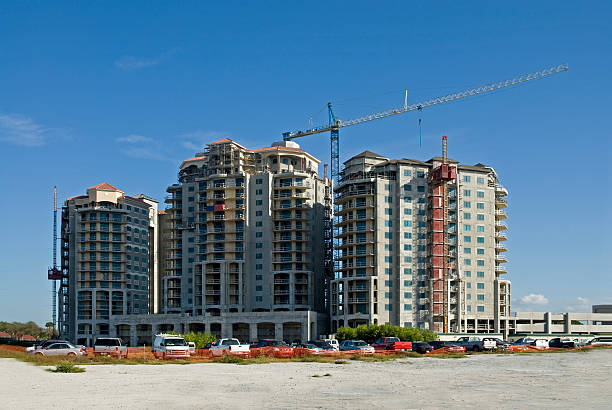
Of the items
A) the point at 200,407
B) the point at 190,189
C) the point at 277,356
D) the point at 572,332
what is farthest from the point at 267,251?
the point at 200,407

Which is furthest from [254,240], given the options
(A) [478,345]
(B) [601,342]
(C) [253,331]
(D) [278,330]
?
(A) [478,345]

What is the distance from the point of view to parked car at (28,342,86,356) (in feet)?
241

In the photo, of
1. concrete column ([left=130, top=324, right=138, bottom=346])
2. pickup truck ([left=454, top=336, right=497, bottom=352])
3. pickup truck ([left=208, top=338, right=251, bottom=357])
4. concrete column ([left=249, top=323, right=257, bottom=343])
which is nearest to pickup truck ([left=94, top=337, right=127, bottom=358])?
pickup truck ([left=208, top=338, right=251, bottom=357])

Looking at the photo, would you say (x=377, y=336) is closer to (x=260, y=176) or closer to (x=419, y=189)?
(x=419, y=189)

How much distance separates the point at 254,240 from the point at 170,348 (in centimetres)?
9808

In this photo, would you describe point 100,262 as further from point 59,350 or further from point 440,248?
point 59,350

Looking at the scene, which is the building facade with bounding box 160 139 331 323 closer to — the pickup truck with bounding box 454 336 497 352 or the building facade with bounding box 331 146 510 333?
the building facade with bounding box 331 146 510 333

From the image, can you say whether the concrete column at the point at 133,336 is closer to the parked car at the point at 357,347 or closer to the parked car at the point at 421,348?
the parked car at the point at 357,347

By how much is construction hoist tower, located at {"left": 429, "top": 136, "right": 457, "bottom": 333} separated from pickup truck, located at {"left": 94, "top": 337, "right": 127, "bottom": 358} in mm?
85584

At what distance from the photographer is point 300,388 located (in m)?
39.8

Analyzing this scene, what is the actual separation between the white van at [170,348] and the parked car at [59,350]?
8132mm

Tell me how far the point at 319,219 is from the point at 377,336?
50.5 m

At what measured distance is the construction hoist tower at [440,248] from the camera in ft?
486

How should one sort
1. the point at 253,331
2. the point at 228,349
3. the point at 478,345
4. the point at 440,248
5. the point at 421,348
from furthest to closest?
the point at 253,331, the point at 440,248, the point at 478,345, the point at 421,348, the point at 228,349
